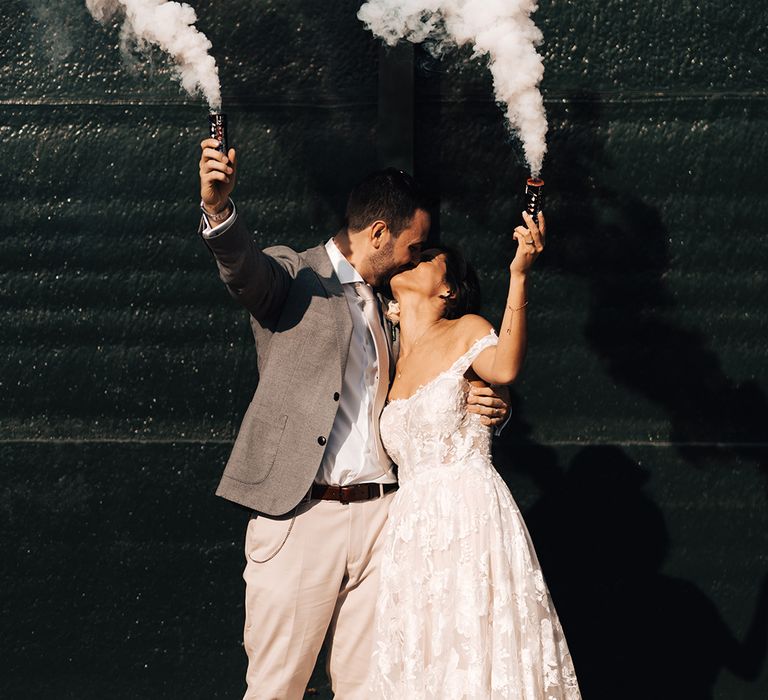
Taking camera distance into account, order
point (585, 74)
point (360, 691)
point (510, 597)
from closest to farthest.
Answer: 1. point (510, 597)
2. point (360, 691)
3. point (585, 74)

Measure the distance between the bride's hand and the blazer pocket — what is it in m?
0.86

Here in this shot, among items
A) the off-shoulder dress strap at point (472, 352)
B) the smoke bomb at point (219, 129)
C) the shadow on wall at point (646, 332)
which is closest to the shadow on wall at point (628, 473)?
the shadow on wall at point (646, 332)

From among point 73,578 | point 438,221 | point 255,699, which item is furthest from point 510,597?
point 73,578

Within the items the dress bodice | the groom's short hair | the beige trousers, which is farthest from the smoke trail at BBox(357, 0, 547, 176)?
the beige trousers

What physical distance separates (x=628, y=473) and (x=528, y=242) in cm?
154

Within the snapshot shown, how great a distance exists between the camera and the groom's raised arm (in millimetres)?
3352

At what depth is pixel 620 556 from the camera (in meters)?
4.69

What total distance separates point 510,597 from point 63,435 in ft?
6.28

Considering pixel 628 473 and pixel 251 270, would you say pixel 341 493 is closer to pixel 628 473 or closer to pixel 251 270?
pixel 251 270

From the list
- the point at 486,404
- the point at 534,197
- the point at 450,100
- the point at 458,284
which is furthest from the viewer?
the point at 450,100

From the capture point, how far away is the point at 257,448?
378cm

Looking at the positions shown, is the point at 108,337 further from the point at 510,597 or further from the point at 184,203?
the point at 510,597

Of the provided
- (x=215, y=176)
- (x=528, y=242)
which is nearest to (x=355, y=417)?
(x=528, y=242)

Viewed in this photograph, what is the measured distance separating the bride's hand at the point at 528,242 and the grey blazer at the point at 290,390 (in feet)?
2.05
